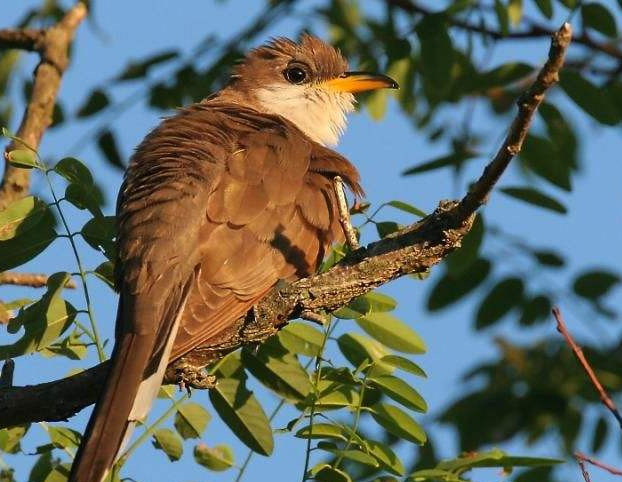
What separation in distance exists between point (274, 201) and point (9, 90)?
3.38 meters

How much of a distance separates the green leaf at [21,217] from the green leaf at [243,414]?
97 cm

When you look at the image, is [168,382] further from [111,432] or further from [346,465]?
[346,465]

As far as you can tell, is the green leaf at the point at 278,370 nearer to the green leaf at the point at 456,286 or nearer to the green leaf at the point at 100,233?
the green leaf at the point at 100,233

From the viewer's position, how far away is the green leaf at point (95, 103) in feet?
25.3

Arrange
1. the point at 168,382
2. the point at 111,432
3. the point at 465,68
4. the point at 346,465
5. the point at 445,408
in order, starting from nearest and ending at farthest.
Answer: the point at 111,432, the point at 168,382, the point at 346,465, the point at 465,68, the point at 445,408

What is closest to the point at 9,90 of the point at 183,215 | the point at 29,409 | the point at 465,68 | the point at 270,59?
the point at 270,59

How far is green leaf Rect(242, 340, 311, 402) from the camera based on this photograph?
16.6 feet

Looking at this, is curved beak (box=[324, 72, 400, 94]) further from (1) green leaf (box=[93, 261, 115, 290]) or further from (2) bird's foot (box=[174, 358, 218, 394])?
(2) bird's foot (box=[174, 358, 218, 394])

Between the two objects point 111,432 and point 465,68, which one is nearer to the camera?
point 111,432

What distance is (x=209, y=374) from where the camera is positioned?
4980 mm

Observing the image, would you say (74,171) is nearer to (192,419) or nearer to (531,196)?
(192,419)

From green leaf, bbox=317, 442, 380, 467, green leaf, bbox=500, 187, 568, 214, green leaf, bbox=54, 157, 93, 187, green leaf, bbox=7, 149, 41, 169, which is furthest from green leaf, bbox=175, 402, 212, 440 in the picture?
green leaf, bbox=500, 187, 568, 214

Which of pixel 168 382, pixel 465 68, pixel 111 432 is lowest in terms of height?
pixel 111 432

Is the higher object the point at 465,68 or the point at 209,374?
the point at 465,68
